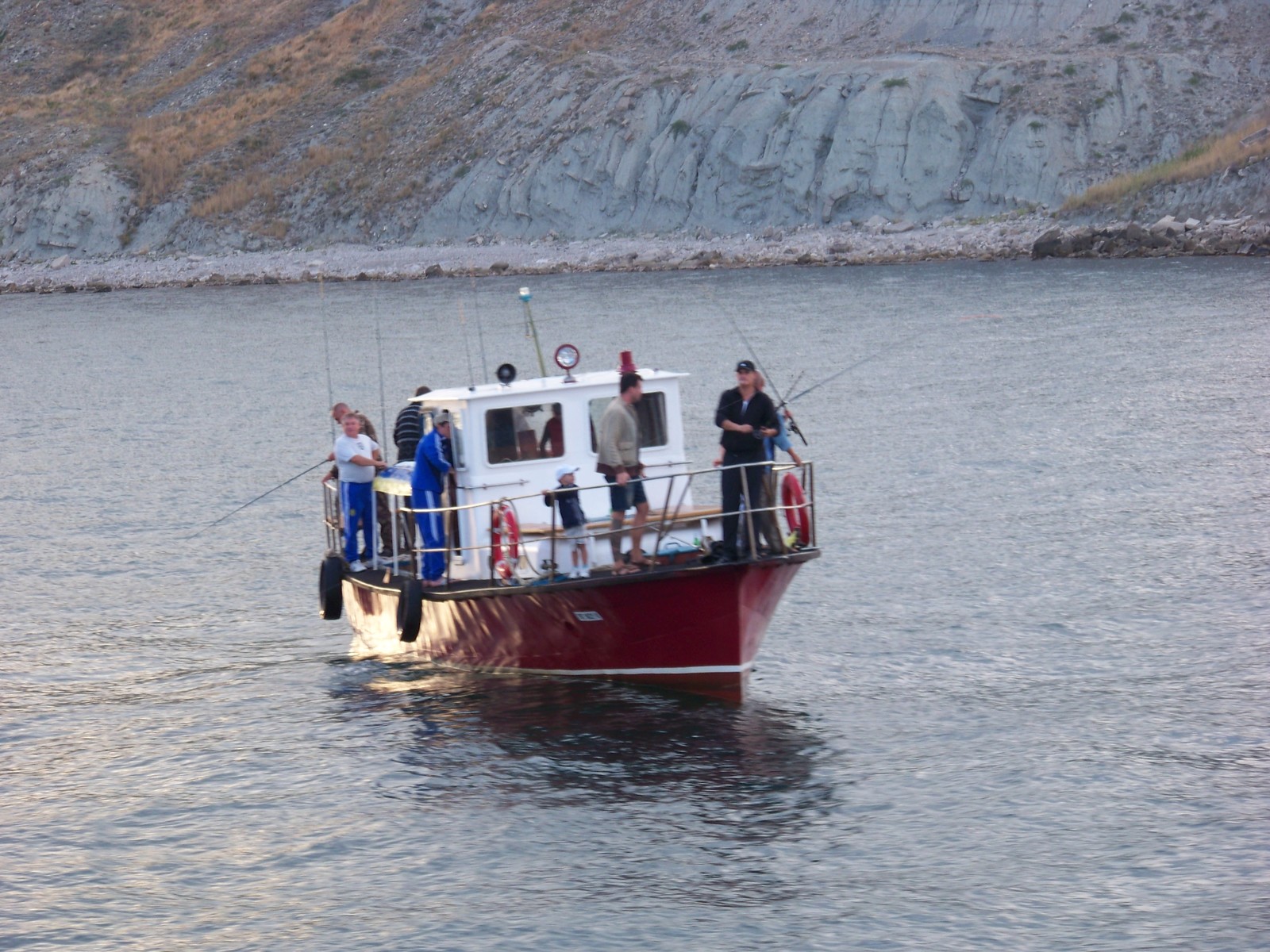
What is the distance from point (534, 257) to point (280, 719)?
6115 cm

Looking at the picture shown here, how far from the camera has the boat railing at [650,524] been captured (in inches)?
583

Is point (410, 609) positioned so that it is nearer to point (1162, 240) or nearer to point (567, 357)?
point (567, 357)

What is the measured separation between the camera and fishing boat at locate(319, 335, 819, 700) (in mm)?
15141

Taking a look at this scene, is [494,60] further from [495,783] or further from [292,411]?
[495,783]

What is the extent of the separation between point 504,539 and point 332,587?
349 cm

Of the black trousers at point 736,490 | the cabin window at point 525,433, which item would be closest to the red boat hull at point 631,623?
the black trousers at point 736,490

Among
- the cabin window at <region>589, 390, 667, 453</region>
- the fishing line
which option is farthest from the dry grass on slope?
the cabin window at <region>589, 390, 667, 453</region>

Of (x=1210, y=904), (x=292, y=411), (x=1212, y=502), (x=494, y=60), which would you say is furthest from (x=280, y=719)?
(x=494, y=60)

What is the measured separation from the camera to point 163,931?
1195cm

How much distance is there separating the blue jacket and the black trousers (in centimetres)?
288

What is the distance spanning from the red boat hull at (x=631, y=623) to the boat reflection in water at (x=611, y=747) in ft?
0.91

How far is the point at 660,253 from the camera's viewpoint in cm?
7300

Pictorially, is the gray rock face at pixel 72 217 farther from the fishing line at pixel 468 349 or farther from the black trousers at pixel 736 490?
the black trousers at pixel 736 490

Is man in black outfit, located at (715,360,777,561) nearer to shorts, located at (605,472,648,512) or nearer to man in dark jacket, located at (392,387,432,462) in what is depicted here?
shorts, located at (605,472,648,512)
